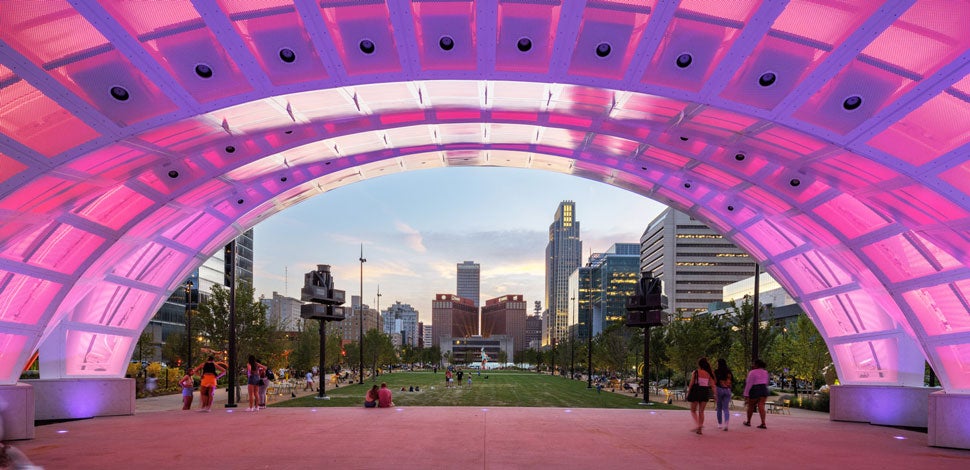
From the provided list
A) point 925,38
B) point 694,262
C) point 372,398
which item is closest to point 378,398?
point 372,398

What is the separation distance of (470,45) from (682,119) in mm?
6542

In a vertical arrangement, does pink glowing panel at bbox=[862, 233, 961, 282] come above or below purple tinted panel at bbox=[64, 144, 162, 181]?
below

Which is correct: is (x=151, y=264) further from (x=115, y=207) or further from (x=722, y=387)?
(x=722, y=387)

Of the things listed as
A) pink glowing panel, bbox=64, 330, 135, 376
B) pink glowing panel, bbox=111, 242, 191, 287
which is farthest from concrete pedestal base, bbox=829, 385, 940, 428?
pink glowing panel, bbox=64, 330, 135, 376

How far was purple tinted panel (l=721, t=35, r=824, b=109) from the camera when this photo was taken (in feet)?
38.5

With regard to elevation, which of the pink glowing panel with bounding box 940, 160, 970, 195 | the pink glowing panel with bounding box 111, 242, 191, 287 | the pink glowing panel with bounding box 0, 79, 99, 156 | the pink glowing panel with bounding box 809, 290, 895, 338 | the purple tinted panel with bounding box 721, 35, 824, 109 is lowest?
the pink glowing panel with bounding box 809, 290, 895, 338

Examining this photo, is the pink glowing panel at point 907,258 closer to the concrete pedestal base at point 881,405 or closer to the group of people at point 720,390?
the group of people at point 720,390

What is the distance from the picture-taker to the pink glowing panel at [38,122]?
11.6 metres

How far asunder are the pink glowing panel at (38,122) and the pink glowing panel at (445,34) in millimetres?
6575

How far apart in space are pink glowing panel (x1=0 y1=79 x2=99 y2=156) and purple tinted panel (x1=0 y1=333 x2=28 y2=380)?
663cm

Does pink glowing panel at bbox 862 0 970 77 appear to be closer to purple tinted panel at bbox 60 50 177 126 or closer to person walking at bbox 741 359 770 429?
person walking at bbox 741 359 770 429

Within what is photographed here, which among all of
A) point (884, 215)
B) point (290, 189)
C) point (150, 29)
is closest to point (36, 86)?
point (150, 29)

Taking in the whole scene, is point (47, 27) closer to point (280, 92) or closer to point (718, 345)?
point (280, 92)

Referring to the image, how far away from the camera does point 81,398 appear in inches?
820
